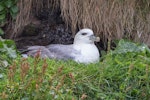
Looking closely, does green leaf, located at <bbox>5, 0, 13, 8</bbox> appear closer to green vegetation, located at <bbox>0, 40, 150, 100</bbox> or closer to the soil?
the soil

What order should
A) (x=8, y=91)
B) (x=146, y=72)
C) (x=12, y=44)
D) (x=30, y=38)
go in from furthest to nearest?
(x=30, y=38)
(x=12, y=44)
(x=146, y=72)
(x=8, y=91)

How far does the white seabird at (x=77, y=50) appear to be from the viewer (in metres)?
3.98

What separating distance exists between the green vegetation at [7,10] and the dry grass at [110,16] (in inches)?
2.6

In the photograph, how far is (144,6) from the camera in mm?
4293

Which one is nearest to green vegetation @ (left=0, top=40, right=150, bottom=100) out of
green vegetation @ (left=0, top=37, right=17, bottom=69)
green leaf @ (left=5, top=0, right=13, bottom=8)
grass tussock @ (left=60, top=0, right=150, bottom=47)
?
green vegetation @ (left=0, top=37, right=17, bottom=69)

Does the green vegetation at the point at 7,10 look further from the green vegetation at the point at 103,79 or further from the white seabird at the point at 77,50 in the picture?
the green vegetation at the point at 103,79

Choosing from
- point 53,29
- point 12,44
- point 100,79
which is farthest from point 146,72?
point 53,29

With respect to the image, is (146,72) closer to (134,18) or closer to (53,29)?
(134,18)

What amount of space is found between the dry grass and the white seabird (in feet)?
0.62

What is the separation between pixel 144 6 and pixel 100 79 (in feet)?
4.74

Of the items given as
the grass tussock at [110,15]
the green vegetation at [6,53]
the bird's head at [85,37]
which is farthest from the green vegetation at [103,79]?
the grass tussock at [110,15]

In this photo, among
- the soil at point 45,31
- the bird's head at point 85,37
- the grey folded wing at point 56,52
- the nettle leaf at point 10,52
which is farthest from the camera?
the soil at point 45,31

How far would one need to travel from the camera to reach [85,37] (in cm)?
423

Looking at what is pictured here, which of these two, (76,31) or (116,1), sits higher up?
(116,1)
